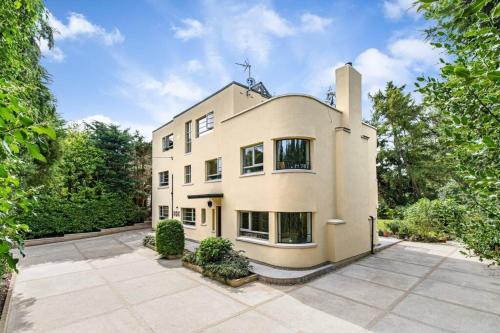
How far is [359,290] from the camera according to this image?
314 inches

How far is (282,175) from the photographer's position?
33.6 feet

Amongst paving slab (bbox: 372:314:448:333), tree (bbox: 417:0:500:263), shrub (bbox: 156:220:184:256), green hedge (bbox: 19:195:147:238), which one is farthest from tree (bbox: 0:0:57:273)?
green hedge (bbox: 19:195:147:238)

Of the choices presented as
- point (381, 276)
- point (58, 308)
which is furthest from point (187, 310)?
point (381, 276)

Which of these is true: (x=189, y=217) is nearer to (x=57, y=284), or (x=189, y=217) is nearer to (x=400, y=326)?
(x=57, y=284)

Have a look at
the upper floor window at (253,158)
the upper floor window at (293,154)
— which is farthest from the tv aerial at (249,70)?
the upper floor window at (293,154)

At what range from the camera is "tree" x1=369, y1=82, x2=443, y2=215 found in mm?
25156

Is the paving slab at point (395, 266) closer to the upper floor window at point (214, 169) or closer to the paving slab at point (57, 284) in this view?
the upper floor window at point (214, 169)

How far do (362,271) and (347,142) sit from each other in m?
5.68

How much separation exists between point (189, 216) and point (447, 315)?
46.3 ft

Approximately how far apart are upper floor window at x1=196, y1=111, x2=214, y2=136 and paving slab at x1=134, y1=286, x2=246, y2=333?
9.93 m

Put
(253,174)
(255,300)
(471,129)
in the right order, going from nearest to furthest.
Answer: (471,129) → (255,300) → (253,174)

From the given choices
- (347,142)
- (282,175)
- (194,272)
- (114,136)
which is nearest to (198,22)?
(282,175)

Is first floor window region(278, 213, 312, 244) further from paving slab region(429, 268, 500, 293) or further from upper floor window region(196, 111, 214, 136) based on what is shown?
upper floor window region(196, 111, 214, 136)

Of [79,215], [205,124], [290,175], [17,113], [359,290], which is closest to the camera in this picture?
[17,113]
